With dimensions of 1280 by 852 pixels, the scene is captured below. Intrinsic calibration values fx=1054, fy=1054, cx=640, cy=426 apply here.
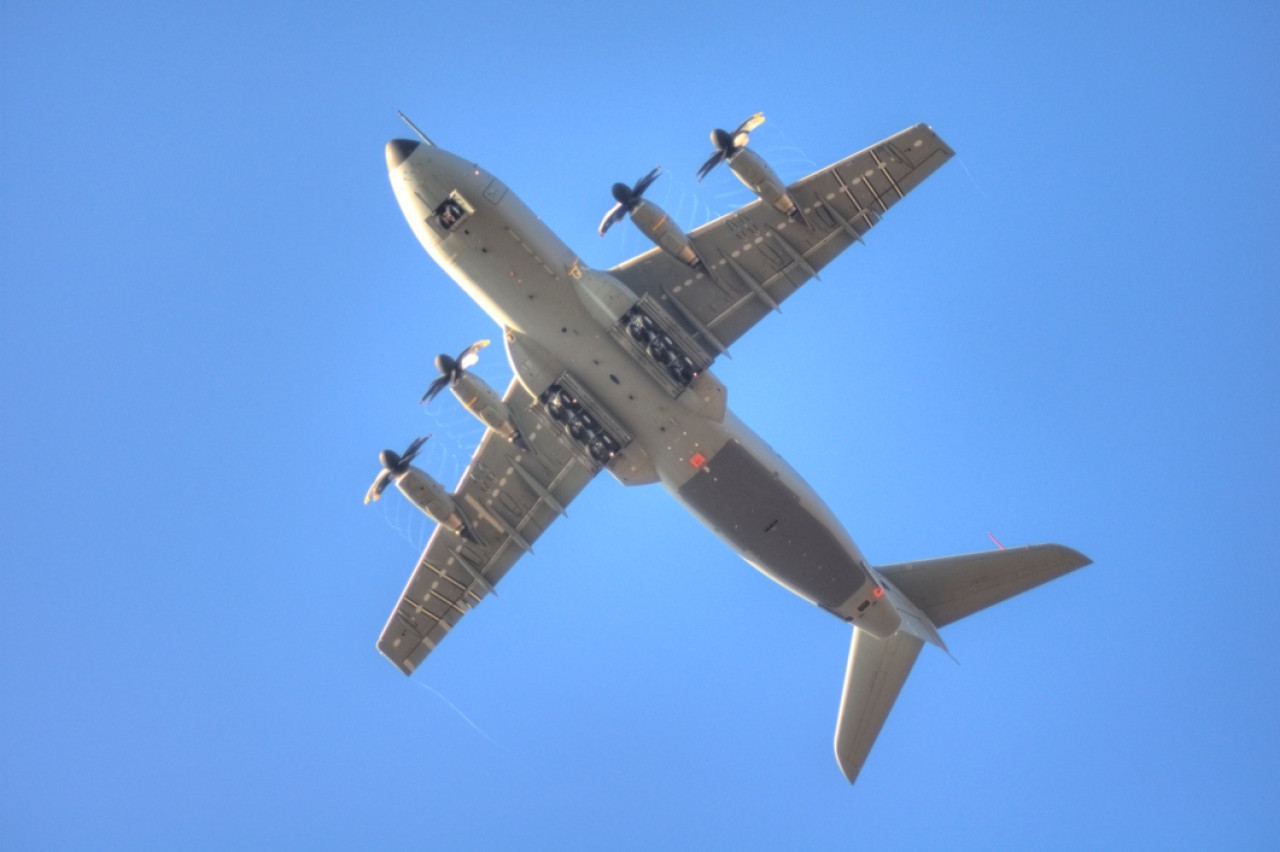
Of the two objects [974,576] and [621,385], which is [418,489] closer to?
[621,385]

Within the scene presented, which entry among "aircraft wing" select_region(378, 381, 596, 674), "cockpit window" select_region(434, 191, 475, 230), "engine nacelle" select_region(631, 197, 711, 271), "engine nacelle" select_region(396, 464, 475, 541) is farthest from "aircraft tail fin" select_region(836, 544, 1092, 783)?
"cockpit window" select_region(434, 191, 475, 230)

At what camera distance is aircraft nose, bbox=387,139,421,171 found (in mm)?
32594

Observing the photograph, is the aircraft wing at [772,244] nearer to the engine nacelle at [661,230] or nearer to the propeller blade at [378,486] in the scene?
the engine nacelle at [661,230]

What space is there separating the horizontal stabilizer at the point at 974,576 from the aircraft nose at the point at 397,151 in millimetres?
22063

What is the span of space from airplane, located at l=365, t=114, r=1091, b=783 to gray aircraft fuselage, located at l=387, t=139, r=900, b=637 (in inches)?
2.2

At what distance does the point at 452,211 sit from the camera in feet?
107

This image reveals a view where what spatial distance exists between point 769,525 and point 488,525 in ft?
35.8

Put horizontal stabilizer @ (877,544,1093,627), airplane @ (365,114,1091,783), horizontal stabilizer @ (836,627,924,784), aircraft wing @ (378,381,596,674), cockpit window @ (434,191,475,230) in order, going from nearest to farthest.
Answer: cockpit window @ (434,191,475,230), airplane @ (365,114,1091,783), horizontal stabilizer @ (877,544,1093,627), horizontal stabilizer @ (836,627,924,784), aircraft wing @ (378,381,596,674)

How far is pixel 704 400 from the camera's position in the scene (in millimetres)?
34594

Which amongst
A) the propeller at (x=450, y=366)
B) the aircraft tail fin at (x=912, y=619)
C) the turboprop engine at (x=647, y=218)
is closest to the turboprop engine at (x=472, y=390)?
the propeller at (x=450, y=366)

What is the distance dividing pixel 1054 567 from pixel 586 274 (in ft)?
62.1

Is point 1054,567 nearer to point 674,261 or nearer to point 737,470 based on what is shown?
point 737,470

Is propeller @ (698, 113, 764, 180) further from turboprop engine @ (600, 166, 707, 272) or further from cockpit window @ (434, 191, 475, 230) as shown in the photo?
cockpit window @ (434, 191, 475, 230)

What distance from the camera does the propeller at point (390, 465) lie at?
36281mm
